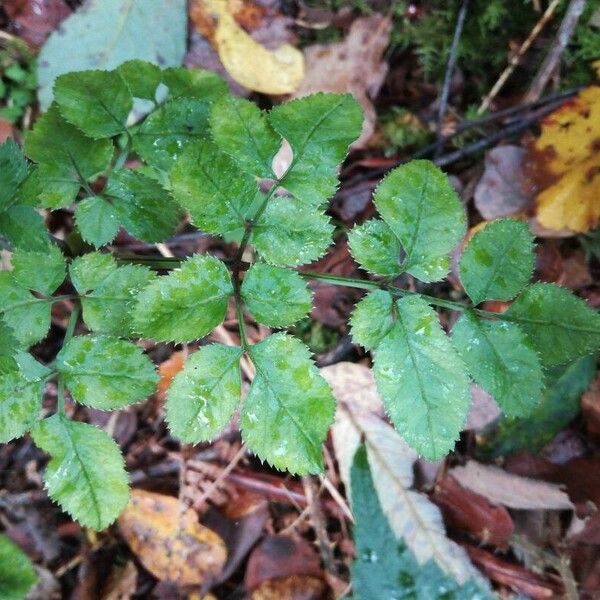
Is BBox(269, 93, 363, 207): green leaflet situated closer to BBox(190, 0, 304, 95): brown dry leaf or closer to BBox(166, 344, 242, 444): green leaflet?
BBox(166, 344, 242, 444): green leaflet

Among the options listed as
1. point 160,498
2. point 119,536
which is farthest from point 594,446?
point 119,536

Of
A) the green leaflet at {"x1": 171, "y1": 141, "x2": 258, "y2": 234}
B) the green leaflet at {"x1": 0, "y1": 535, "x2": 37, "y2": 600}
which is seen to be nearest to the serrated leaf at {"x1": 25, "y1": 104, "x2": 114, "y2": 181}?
the green leaflet at {"x1": 171, "y1": 141, "x2": 258, "y2": 234}

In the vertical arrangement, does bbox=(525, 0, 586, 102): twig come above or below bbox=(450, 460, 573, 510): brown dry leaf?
above

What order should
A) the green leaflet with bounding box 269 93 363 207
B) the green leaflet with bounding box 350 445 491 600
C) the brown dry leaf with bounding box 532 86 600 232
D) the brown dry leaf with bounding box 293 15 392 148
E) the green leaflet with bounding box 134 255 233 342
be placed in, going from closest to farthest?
the green leaflet with bounding box 134 255 233 342
the green leaflet with bounding box 269 93 363 207
the green leaflet with bounding box 350 445 491 600
the brown dry leaf with bounding box 532 86 600 232
the brown dry leaf with bounding box 293 15 392 148

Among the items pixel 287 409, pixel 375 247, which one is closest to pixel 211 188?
pixel 375 247

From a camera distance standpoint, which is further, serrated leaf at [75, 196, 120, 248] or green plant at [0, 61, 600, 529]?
serrated leaf at [75, 196, 120, 248]

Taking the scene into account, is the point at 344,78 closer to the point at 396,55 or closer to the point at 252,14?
the point at 396,55

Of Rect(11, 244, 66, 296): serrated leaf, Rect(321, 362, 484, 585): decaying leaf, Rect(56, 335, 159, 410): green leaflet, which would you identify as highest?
Rect(11, 244, 66, 296): serrated leaf
